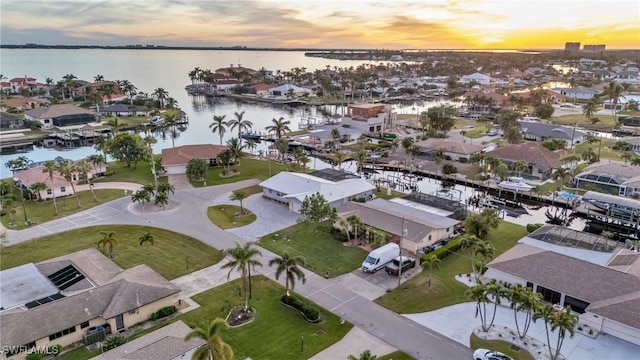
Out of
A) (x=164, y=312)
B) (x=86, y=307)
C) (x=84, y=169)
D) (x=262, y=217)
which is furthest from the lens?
(x=84, y=169)

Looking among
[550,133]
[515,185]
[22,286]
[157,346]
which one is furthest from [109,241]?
[550,133]

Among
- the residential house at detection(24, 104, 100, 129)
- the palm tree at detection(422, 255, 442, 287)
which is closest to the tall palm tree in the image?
the palm tree at detection(422, 255, 442, 287)

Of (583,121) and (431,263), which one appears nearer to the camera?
(431,263)

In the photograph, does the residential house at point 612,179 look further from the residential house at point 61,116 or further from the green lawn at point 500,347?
the residential house at point 61,116

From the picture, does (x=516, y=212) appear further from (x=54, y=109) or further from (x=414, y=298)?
(x=54, y=109)

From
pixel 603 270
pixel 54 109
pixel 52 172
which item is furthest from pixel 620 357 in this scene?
pixel 54 109

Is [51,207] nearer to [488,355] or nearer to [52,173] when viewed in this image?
[52,173]

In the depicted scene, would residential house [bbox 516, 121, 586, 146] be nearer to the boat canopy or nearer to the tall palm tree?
the boat canopy
